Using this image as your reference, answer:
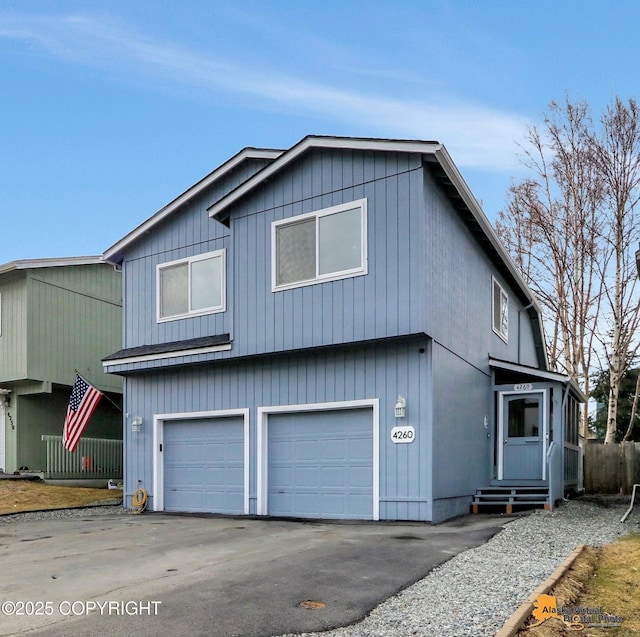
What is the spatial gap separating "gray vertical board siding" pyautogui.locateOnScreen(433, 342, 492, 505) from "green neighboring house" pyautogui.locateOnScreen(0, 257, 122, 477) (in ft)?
30.8

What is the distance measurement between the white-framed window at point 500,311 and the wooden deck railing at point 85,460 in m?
11.3

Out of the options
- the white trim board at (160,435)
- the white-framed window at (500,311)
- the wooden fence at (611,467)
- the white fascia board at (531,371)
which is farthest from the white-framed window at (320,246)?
the wooden fence at (611,467)

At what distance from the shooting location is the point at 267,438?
42.5 ft

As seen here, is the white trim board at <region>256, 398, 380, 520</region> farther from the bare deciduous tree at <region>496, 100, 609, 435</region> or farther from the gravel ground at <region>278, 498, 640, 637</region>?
the bare deciduous tree at <region>496, 100, 609, 435</region>

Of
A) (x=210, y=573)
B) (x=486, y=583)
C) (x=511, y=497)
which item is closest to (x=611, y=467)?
(x=511, y=497)

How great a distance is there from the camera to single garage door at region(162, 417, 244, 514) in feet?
43.8

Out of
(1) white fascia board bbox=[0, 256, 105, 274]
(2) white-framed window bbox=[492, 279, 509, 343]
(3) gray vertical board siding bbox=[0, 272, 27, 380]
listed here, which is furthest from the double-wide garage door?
(3) gray vertical board siding bbox=[0, 272, 27, 380]

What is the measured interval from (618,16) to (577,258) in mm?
9333

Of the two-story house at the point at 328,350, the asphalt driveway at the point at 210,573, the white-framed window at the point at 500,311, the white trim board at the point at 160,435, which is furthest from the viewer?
the white-framed window at the point at 500,311

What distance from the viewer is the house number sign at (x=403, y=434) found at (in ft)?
36.5

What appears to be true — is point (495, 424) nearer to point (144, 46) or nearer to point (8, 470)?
point (144, 46)

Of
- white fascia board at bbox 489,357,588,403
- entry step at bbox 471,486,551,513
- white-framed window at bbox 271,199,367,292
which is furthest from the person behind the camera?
white fascia board at bbox 489,357,588,403

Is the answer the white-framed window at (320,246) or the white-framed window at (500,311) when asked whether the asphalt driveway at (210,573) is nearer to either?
the white-framed window at (320,246)

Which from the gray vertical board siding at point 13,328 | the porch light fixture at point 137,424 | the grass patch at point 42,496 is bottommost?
the grass patch at point 42,496
